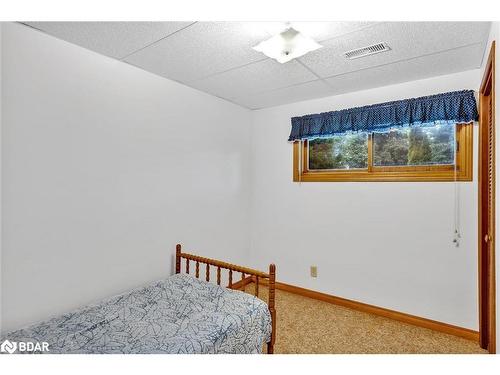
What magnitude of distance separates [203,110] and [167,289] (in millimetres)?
1838

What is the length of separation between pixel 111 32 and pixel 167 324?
1.95 metres

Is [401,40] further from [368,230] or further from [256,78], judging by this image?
[368,230]

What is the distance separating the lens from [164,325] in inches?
70.7

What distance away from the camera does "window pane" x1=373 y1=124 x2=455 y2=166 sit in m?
2.53

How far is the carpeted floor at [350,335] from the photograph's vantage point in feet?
7.28

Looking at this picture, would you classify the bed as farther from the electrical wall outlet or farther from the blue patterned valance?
the blue patterned valance

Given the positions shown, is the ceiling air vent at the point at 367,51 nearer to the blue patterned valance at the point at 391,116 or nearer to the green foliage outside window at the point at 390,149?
the blue patterned valance at the point at 391,116

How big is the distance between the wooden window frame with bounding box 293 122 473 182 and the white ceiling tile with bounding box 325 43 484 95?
50 cm

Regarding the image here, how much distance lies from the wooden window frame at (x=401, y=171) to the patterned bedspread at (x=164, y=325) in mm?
1636

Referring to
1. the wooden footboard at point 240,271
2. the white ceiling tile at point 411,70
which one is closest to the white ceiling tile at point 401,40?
the white ceiling tile at point 411,70

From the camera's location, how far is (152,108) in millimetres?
2541

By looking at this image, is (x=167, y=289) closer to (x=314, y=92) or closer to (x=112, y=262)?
(x=112, y=262)

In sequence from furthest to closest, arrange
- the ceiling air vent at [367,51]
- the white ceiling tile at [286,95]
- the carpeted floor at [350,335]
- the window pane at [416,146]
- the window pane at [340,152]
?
the window pane at [340,152] < the white ceiling tile at [286,95] < the window pane at [416,146] < the carpeted floor at [350,335] < the ceiling air vent at [367,51]

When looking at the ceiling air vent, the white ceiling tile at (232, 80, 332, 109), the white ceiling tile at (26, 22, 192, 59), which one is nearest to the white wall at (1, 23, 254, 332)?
the white ceiling tile at (26, 22, 192, 59)
